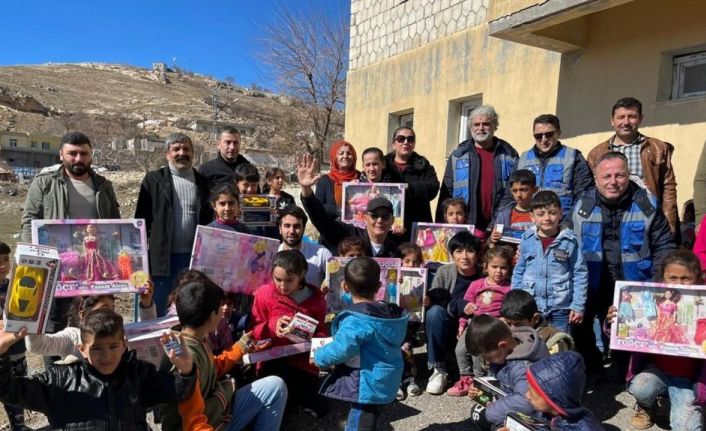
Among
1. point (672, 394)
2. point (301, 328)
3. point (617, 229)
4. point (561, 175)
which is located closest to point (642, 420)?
point (672, 394)

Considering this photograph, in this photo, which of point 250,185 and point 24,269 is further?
point 250,185

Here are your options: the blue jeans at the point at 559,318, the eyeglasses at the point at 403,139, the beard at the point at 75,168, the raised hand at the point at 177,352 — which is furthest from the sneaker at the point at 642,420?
the beard at the point at 75,168

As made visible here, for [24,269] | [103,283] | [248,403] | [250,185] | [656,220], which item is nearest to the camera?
[24,269]

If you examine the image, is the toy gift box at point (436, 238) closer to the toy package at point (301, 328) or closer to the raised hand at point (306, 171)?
the raised hand at point (306, 171)

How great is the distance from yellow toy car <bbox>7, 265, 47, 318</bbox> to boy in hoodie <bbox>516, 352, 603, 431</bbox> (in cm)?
256

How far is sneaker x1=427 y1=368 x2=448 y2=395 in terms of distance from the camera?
4191 mm

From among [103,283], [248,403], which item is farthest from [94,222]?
[248,403]

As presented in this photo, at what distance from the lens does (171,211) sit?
4.48 m

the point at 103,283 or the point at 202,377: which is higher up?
the point at 103,283

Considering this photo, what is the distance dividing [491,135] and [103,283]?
396 cm

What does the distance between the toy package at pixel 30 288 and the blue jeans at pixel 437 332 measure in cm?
298

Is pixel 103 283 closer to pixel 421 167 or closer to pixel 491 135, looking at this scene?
pixel 421 167

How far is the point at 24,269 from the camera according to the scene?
2156 mm

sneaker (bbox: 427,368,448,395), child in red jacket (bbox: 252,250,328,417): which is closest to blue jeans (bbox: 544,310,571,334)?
sneaker (bbox: 427,368,448,395)
